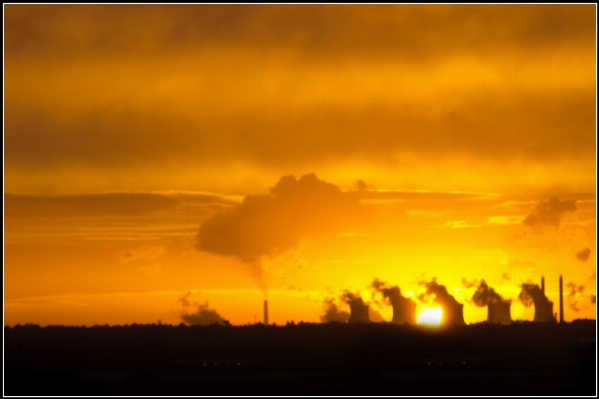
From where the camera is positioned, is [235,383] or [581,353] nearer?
[581,353]

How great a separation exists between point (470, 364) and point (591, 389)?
65286 mm

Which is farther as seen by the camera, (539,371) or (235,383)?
(539,371)

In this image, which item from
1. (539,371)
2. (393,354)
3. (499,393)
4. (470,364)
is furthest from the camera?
(393,354)

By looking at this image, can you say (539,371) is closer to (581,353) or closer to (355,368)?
(355,368)

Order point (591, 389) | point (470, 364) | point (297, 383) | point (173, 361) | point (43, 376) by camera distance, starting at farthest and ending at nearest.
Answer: point (173, 361) < point (470, 364) < point (297, 383) < point (591, 389) < point (43, 376)

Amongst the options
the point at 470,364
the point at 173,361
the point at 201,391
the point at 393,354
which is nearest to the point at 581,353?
the point at 201,391

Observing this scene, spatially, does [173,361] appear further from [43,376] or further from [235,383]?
[43,376]

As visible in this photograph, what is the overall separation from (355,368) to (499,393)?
121 ft

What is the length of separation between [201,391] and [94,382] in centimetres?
1482

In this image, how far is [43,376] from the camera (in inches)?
1977

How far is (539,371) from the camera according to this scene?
10500 cm

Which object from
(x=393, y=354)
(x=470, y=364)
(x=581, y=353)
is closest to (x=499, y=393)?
(x=581, y=353)

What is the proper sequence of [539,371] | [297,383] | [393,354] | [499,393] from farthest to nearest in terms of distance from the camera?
[393,354], [539,371], [297,383], [499,393]

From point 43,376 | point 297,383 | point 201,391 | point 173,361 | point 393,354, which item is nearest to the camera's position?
point 43,376
